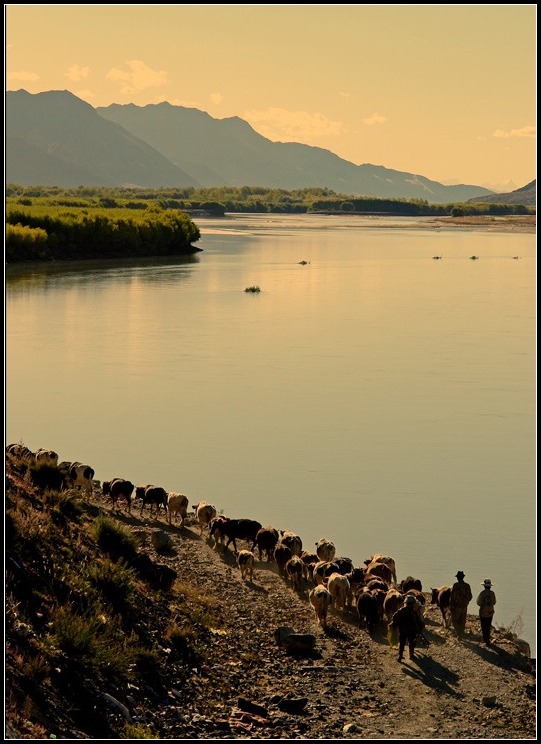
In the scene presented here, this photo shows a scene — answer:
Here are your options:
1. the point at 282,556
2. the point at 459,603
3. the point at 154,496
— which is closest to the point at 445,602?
the point at 459,603

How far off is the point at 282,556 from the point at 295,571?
0.86 metres

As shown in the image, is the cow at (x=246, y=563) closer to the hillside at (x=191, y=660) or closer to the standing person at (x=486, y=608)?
the hillside at (x=191, y=660)

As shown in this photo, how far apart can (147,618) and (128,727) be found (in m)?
3.39

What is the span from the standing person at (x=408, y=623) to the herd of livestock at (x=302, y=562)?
0.13 metres

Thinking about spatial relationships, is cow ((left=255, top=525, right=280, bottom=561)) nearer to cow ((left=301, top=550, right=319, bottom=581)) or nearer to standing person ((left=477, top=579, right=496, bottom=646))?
cow ((left=301, top=550, right=319, bottom=581))

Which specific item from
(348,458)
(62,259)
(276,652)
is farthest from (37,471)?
(62,259)

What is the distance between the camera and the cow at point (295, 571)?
61.2 feet

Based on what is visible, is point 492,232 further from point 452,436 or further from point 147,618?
point 147,618

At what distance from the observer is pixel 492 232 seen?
7072 inches

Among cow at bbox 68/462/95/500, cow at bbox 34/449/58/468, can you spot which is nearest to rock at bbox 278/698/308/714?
cow at bbox 34/449/58/468

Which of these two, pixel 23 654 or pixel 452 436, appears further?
pixel 452 436

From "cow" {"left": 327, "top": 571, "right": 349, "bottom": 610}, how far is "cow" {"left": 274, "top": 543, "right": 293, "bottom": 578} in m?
1.88

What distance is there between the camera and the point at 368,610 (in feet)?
55.5

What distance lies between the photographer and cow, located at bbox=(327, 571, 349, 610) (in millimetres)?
17609
